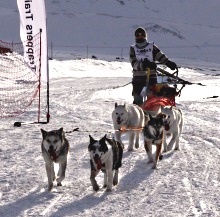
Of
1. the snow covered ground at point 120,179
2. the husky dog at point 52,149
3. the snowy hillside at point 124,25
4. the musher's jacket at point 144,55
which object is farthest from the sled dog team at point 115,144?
the snowy hillside at point 124,25

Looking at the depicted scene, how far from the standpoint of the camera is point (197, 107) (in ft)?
41.3

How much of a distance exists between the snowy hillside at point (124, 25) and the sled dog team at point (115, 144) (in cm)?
4190

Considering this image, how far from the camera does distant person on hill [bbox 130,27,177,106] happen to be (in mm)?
8492

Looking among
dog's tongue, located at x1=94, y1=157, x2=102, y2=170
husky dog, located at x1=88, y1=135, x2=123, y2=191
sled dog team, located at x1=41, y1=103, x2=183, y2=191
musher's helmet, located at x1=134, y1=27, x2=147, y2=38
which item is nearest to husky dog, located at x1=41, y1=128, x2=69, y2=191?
sled dog team, located at x1=41, y1=103, x2=183, y2=191

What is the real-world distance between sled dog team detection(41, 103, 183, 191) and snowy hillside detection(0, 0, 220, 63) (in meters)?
41.9

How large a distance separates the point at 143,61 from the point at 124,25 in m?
56.7

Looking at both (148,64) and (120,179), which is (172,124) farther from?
(148,64)

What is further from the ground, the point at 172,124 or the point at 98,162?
the point at 172,124

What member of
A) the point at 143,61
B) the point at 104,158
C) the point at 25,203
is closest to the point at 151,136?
the point at 104,158

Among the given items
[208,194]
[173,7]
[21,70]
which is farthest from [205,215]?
[173,7]

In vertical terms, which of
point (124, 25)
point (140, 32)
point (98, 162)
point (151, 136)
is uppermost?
point (124, 25)

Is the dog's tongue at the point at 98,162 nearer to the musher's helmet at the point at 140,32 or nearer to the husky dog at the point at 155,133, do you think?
the husky dog at the point at 155,133

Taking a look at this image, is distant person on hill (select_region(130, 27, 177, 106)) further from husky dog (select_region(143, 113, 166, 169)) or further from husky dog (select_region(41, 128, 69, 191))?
husky dog (select_region(41, 128, 69, 191))

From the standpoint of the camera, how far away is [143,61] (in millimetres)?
8602
